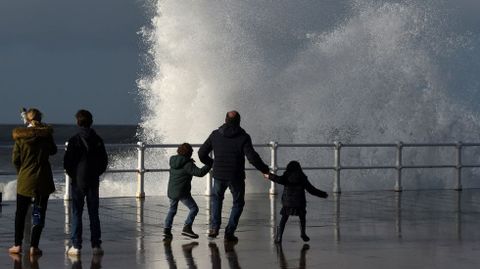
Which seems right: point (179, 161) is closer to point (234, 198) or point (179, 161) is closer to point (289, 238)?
point (234, 198)

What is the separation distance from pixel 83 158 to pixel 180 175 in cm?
201

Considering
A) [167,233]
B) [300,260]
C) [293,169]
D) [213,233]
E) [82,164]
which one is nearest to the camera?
[300,260]

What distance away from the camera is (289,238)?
44.1 feet

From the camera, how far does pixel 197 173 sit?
13.0 metres

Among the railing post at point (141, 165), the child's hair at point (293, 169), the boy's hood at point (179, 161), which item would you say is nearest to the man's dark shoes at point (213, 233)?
the boy's hood at point (179, 161)

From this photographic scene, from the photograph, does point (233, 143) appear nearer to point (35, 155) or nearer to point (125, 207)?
point (35, 155)

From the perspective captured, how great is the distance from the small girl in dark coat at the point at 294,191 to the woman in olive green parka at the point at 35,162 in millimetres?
2708

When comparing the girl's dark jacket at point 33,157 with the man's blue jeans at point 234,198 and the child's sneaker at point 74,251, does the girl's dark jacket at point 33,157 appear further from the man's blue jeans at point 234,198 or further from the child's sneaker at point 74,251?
the man's blue jeans at point 234,198

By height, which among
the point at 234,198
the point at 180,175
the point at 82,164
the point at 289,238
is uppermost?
the point at 82,164

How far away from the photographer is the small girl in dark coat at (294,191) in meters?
12.8

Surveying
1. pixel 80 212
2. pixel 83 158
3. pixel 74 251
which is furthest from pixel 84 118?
pixel 74 251

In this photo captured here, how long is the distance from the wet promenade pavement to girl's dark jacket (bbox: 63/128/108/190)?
33.2 inches

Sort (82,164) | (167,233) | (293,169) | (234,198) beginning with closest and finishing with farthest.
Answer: (82,164), (293,169), (234,198), (167,233)

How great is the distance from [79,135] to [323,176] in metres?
15.7
